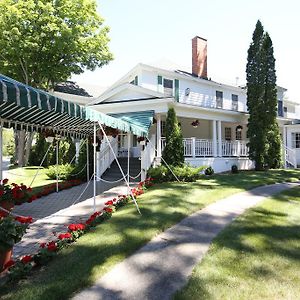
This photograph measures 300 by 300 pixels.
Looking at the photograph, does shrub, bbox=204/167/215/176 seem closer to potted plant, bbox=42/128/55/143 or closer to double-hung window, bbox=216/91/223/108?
potted plant, bbox=42/128/55/143

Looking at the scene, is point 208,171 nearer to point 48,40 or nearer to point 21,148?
point 48,40

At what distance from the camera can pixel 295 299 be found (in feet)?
11.8

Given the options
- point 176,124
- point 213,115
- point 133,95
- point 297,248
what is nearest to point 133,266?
point 297,248

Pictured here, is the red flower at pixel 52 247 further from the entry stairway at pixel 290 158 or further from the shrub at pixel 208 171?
the entry stairway at pixel 290 158

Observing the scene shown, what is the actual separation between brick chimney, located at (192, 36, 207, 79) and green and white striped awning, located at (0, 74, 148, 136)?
1397cm

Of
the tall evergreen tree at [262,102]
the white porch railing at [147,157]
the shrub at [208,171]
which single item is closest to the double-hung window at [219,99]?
the tall evergreen tree at [262,102]

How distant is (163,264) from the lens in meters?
4.62

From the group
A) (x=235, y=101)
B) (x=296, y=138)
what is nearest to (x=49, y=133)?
(x=235, y=101)

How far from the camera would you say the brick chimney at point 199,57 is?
23.7 m

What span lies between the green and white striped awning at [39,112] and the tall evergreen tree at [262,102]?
954cm

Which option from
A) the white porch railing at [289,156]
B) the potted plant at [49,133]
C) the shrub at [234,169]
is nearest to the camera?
the potted plant at [49,133]

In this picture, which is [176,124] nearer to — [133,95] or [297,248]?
[133,95]

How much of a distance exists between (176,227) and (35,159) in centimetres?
1964

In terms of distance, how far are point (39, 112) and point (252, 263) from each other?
20.2ft
